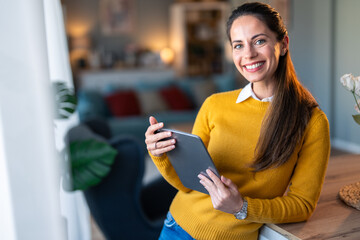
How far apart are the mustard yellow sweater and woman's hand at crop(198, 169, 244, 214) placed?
5 cm

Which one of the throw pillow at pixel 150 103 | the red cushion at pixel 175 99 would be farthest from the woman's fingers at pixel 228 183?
the red cushion at pixel 175 99

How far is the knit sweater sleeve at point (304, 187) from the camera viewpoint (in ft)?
3.40

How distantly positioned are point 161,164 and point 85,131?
1.01 meters

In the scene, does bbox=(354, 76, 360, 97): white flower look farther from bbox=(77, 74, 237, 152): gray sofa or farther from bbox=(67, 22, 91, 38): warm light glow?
bbox=(67, 22, 91, 38): warm light glow

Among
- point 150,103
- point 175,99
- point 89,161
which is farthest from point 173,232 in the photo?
point 175,99

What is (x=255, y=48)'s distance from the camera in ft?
3.58

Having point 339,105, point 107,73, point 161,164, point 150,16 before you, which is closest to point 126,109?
point 107,73

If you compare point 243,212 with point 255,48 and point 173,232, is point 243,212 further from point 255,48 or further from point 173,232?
point 255,48

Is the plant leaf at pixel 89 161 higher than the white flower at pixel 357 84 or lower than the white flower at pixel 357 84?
lower

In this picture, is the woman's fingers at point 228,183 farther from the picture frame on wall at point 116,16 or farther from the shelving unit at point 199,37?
the picture frame on wall at point 116,16

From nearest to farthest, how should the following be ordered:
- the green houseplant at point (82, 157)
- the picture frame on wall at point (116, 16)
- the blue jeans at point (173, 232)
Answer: the blue jeans at point (173, 232), the green houseplant at point (82, 157), the picture frame on wall at point (116, 16)

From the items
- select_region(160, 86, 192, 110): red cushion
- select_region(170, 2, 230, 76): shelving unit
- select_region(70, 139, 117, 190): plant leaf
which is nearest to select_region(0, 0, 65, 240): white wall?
select_region(70, 139, 117, 190): plant leaf

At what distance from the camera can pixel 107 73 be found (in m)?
7.10

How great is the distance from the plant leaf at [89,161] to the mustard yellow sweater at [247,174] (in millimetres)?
662
